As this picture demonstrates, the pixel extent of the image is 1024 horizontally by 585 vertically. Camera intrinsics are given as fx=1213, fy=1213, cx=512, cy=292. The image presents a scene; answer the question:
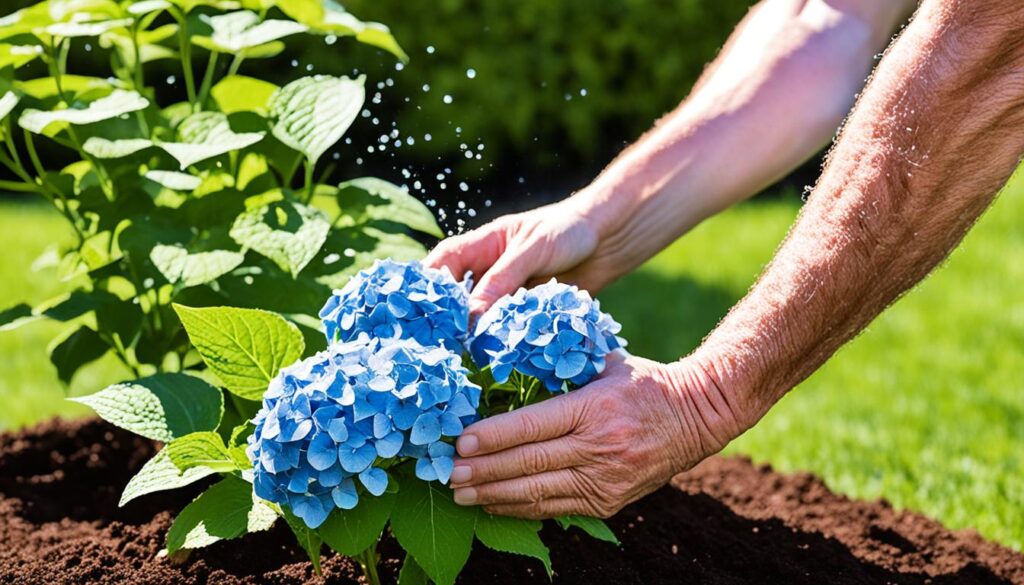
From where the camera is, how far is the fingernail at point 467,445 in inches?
73.4

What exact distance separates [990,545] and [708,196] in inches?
40.1

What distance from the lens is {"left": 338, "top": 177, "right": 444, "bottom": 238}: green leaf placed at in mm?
2500

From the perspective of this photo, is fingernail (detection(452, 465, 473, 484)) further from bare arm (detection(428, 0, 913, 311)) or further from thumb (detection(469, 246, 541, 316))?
bare arm (detection(428, 0, 913, 311))

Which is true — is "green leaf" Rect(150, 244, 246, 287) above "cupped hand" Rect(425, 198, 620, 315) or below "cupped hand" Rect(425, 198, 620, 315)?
below

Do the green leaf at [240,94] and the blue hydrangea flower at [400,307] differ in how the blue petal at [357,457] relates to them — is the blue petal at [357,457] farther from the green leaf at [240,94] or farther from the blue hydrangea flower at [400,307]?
the green leaf at [240,94]

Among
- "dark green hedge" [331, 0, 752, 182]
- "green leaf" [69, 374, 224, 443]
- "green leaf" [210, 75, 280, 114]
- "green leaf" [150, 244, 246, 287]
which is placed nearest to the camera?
"green leaf" [69, 374, 224, 443]

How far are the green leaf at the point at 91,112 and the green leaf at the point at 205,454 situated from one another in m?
0.70

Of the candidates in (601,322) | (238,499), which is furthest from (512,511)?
(238,499)

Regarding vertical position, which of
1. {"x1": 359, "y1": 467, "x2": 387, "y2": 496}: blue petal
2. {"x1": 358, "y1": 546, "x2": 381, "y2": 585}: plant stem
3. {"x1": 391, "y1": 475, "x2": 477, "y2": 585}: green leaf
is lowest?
{"x1": 358, "y1": 546, "x2": 381, "y2": 585}: plant stem

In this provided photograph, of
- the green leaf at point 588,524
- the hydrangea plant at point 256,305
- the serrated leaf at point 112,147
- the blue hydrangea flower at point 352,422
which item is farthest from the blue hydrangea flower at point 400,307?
the serrated leaf at point 112,147

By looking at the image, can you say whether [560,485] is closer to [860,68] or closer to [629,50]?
[860,68]

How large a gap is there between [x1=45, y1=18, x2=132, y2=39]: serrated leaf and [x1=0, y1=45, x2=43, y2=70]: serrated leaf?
4.0 inches

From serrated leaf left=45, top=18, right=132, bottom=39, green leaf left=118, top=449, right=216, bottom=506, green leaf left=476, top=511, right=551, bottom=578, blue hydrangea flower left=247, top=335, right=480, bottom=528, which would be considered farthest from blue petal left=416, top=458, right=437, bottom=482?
serrated leaf left=45, top=18, right=132, bottom=39

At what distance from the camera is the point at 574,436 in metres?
1.92
